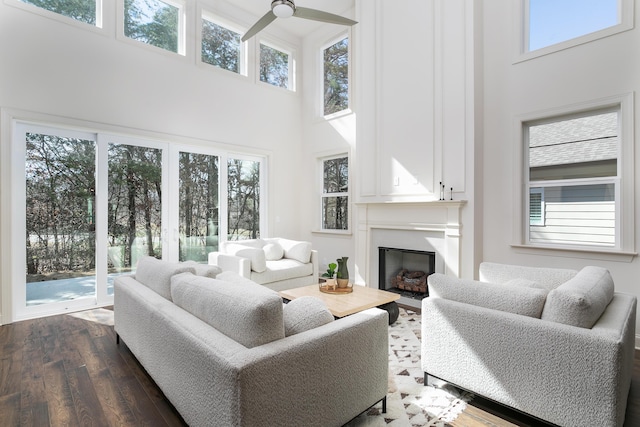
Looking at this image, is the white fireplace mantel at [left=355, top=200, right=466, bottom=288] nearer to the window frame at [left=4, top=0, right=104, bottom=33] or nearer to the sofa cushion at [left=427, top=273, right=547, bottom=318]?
the sofa cushion at [left=427, top=273, right=547, bottom=318]

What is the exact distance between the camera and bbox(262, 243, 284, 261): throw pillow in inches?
189

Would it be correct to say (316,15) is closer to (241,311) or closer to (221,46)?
(221,46)

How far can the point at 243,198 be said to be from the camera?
5.62 m

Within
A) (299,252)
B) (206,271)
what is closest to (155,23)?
(299,252)

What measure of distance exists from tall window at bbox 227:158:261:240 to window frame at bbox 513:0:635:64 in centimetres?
421

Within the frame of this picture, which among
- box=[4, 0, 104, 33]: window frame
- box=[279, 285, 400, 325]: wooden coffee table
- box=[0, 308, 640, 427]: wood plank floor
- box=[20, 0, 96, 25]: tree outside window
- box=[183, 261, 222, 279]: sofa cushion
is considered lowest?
box=[0, 308, 640, 427]: wood plank floor

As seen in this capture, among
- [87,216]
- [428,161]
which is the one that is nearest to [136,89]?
[87,216]

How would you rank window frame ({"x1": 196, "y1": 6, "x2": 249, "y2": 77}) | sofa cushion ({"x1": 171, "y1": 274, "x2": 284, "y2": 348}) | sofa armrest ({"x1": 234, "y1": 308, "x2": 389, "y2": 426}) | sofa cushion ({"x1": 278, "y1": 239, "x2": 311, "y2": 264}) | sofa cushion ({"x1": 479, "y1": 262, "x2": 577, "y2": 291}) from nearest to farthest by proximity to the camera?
sofa armrest ({"x1": 234, "y1": 308, "x2": 389, "y2": 426}) < sofa cushion ({"x1": 171, "y1": 274, "x2": 284, "y2": 348}) < sofa cushion ({"x1": 479, "y1": 262, "x2": 577, "y2": 291}) < sofa cushion ({"x1": 278, "y1": 239, "x2": 311, "y2": 264}) < window frame ({"x1": 196, "y1": 6, "x2": 249, "y2": 77})

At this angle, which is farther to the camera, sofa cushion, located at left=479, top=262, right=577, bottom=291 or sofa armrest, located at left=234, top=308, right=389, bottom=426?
sofa cushion, located at left=479, top=262, right=577, bottom=291

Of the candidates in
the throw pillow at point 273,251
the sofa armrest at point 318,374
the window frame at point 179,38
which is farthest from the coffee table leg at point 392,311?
the window frame at point 179,38

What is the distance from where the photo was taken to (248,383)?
1.22m

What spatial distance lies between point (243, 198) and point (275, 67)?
8.58 ft

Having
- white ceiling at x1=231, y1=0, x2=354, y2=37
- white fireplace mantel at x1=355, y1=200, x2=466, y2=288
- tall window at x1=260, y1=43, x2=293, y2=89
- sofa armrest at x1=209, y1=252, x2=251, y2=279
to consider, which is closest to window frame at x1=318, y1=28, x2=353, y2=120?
white ceiling at x1=231, y1=0, x2=354, y2=37

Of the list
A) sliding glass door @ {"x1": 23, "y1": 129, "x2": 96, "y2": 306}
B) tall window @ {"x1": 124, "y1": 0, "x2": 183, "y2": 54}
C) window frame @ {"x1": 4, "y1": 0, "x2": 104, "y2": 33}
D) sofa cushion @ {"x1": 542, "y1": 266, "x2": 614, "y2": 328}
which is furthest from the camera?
tall window @ {"x1": 124, "y1": 0, "x2": 183, "y2": 54}
